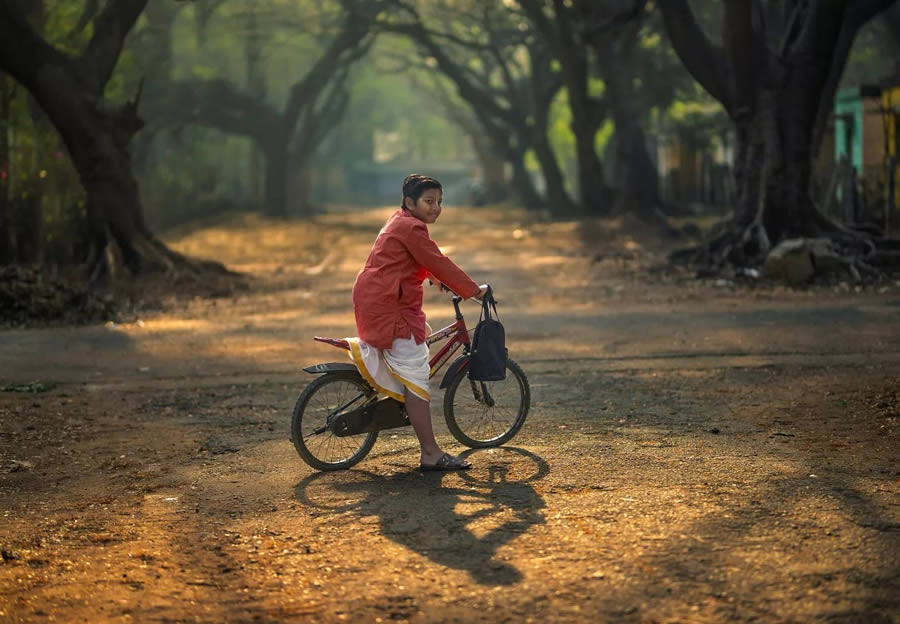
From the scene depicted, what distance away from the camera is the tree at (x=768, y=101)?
18.3 meters

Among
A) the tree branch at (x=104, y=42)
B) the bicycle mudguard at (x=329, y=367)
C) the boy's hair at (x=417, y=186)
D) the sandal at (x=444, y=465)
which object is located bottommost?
the sandal at (x=444, y=465)

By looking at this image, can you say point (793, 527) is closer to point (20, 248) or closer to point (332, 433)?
point (332, 433)

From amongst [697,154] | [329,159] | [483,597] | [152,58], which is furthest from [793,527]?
[329,159]

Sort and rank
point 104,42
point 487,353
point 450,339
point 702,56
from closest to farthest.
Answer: point 487,353 → point 450,339 → point 104,42 → point 702,56

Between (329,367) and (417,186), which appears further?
(329,367)

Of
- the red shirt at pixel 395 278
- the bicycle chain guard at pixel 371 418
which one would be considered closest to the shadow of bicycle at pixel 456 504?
the bicycle chain guard at pixel 371 418

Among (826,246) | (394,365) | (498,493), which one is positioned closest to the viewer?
(498,493)

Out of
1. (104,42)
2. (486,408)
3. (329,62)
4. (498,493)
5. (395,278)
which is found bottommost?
(498,493)

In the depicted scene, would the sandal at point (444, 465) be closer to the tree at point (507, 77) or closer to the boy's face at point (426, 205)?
the boy's face at point (426, 205)

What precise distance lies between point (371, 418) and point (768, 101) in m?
13.5

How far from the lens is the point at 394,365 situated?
21.8 ft

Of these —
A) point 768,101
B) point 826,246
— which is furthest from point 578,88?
point 826,246

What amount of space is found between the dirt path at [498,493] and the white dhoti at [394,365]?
0.46 metres

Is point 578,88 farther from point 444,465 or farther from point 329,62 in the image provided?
point 444,465
